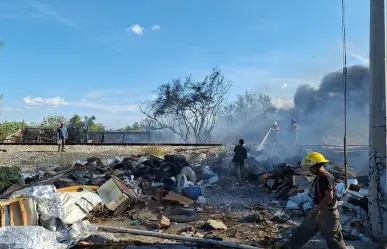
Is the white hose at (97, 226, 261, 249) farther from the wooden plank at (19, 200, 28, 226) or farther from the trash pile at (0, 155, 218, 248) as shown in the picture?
the wooden plank at (19, 200, 28, 226)

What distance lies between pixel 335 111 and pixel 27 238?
3870cm

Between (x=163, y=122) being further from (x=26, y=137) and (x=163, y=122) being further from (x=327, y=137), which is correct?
(x=327, y=137)

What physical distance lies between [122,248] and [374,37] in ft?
18.2

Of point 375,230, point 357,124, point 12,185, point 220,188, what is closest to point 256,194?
point 220,188

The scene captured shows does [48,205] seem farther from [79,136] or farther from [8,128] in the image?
[8,128]

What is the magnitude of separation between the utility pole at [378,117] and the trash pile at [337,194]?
1.25ft

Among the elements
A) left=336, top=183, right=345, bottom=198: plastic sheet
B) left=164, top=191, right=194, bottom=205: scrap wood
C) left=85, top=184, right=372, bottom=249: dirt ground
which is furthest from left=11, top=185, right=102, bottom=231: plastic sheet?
left=336, top=183, right=345, bottom=198: plastic sheet

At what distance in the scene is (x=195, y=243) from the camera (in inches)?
235

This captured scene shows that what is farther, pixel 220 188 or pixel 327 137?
pixel 327 137

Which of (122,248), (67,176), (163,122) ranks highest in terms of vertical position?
(163,122)

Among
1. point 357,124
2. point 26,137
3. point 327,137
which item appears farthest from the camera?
point 357,124

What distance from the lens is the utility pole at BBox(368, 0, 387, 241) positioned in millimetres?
6172

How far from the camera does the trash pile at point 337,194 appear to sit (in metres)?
6.59

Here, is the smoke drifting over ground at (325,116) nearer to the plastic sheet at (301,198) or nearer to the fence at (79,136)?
the fence at (79,136)
